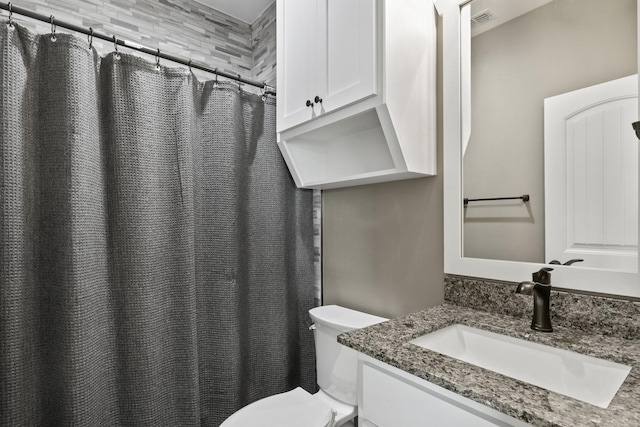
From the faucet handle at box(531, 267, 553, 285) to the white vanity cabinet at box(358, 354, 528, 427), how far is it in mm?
483

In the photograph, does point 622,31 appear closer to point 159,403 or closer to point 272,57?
point 272,57

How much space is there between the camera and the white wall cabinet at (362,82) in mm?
1142

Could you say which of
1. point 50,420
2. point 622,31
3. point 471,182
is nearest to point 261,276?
point 50,420

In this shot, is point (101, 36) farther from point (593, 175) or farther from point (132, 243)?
point (593, 175)

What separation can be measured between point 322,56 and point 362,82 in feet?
0.91

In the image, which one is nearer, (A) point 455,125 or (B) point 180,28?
(A) point 455,125

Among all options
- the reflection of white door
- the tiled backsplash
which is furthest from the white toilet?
the reflection of white door

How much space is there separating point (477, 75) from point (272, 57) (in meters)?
1.32

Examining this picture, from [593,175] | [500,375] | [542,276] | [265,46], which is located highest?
[265,46]

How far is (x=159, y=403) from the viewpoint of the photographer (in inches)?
53.6

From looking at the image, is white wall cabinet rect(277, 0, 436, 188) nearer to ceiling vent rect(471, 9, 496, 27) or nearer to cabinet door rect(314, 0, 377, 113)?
cabinet door rect(314, 0, 377, 113)

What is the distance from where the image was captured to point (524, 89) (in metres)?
1.10

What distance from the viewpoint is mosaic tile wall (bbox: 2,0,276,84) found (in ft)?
5.20

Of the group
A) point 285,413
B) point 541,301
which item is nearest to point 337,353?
point 285,413
